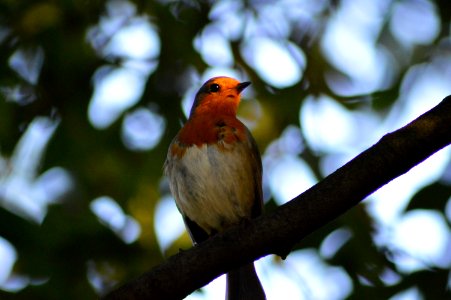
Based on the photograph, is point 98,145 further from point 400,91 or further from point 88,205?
point 400,91

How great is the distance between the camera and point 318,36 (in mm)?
5574

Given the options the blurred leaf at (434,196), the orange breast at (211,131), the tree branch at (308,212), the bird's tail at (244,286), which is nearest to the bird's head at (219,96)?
the orange breast at (211,131)

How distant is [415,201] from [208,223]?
4.38ft

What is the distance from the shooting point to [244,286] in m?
4.52

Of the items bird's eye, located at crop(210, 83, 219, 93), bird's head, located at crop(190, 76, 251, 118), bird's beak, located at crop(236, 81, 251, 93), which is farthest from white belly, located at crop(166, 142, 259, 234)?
bird's eye, located at crop(210, 83, 219, 93)

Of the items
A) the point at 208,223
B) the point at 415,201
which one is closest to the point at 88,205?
the point at 208,223

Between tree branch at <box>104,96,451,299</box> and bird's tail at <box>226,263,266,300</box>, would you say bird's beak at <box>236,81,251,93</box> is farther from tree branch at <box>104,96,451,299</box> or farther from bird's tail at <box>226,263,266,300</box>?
tree branch at <box>104,96,451,299</box>

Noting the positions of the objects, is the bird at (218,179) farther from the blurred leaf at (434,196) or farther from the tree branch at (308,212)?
the tree branch at (308,212)

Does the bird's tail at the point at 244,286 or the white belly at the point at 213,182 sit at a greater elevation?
the white belly at the point at 213,182

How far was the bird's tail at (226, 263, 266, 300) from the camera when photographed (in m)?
4.47

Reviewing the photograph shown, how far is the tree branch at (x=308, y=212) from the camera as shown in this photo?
2980 mm

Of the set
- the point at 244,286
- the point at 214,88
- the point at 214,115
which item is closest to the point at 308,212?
the point at 244,286

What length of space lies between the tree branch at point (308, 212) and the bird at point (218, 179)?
1.28 metres

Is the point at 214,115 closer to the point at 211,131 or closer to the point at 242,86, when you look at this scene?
the point at 211,131
